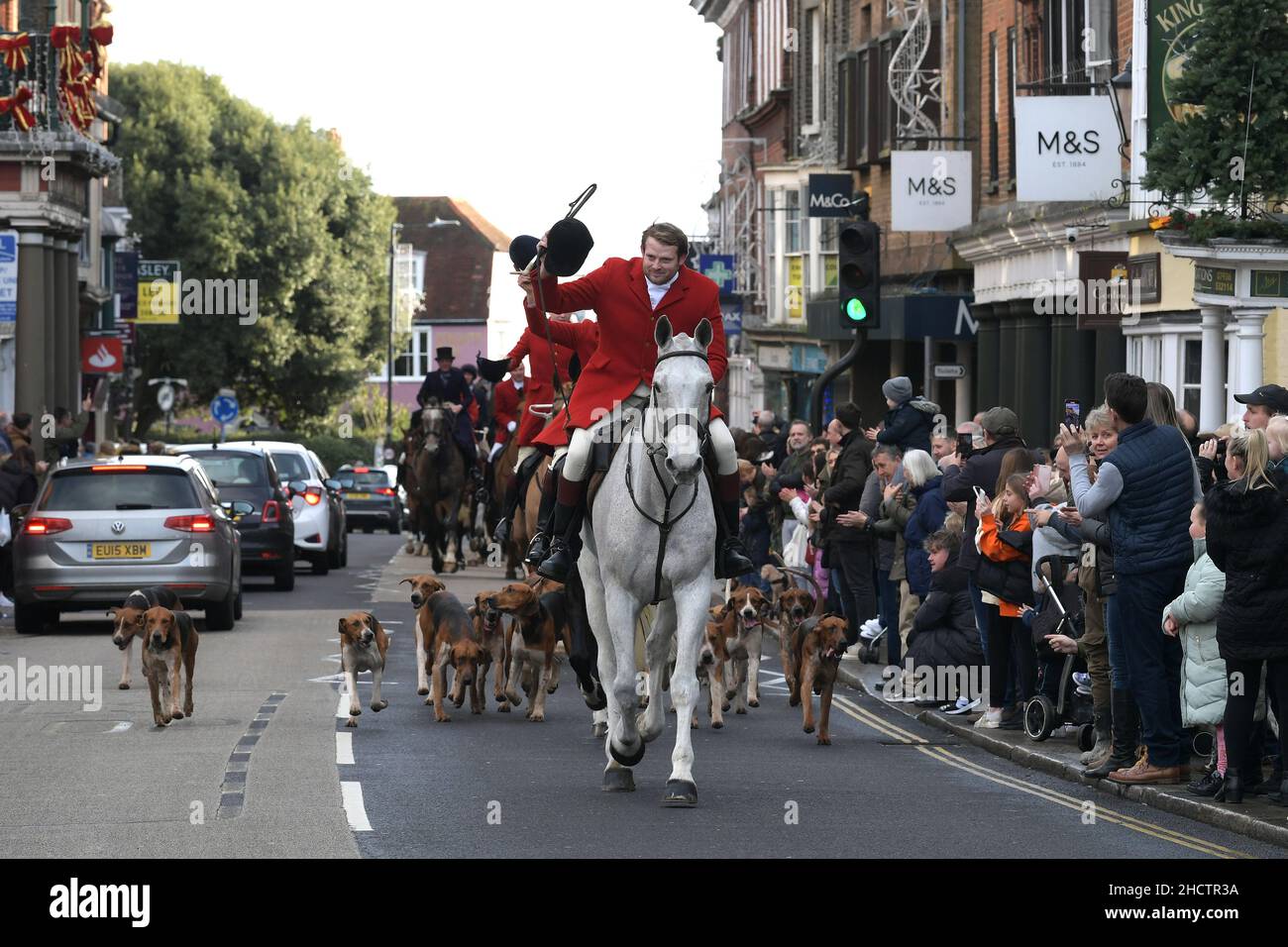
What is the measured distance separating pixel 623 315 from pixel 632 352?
0.21 metres

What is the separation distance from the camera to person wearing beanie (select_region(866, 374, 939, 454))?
20.4 metres

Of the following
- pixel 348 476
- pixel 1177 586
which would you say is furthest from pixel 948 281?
pixel 348 476

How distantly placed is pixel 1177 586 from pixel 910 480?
5948 millimetres

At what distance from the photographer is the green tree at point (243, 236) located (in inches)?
3157

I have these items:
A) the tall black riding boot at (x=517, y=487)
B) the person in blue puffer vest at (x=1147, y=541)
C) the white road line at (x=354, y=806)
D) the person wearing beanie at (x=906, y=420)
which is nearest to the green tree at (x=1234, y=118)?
the person wearing beanie at (x=906, y=420)

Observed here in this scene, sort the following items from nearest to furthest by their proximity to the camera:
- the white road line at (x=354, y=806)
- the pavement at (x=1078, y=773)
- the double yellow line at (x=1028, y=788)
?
1. the white road line at (x=354, y=806)
2. the double yellow line at (x=1028, y=788)
3. the pavement at (x=1078, y=773)

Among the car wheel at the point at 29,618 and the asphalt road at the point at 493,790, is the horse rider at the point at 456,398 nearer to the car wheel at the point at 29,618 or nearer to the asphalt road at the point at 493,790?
the car wheel at the point at 29,618

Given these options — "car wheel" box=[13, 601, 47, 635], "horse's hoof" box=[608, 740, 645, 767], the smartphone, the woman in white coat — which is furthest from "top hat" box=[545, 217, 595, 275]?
"car wheel" box=[13, 601, 47, 635]

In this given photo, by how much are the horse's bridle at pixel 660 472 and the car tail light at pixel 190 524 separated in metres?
11.5

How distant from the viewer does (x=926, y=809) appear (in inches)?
485

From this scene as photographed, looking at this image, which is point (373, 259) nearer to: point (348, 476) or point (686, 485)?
point (348, 476)

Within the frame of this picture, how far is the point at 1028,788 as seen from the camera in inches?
532

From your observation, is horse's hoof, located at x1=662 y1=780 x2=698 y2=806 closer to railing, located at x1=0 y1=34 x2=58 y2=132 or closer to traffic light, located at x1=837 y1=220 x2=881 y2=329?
traffic light, located at x1=837 y1=220 x2=881 y2=329

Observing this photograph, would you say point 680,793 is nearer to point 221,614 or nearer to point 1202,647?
point 1202,647
